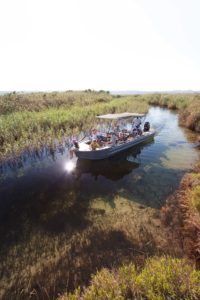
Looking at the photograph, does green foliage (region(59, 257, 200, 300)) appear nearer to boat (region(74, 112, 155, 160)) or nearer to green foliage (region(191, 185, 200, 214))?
green foliage (region(191, 185, 200, 214))

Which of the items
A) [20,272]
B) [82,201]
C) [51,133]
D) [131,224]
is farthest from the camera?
[51,133]

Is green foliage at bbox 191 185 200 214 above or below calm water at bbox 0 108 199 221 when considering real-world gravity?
above

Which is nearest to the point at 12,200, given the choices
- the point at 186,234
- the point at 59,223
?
the point at 59,223

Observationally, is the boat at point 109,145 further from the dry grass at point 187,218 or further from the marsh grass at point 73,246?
the dry grass at point 187,218

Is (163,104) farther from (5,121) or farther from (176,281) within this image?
Answer: (176,281)

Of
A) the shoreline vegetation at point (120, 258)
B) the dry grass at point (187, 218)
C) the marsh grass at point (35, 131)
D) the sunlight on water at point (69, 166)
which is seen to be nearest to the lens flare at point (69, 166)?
the sunlight on water at point (69, 166)

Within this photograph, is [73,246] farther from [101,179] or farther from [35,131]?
[35,131]

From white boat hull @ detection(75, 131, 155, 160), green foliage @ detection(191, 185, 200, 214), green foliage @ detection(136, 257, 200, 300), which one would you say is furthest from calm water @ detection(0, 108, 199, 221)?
green foliage @ detection(136, 257, 200, 300)

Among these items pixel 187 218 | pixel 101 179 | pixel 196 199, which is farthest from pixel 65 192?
pixel 196 199

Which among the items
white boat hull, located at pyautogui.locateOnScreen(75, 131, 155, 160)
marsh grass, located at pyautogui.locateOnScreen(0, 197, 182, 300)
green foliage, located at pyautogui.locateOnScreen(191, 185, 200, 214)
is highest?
green foliage, located at pyautogui.locateOnScreen(191, 185, 200, 214)
